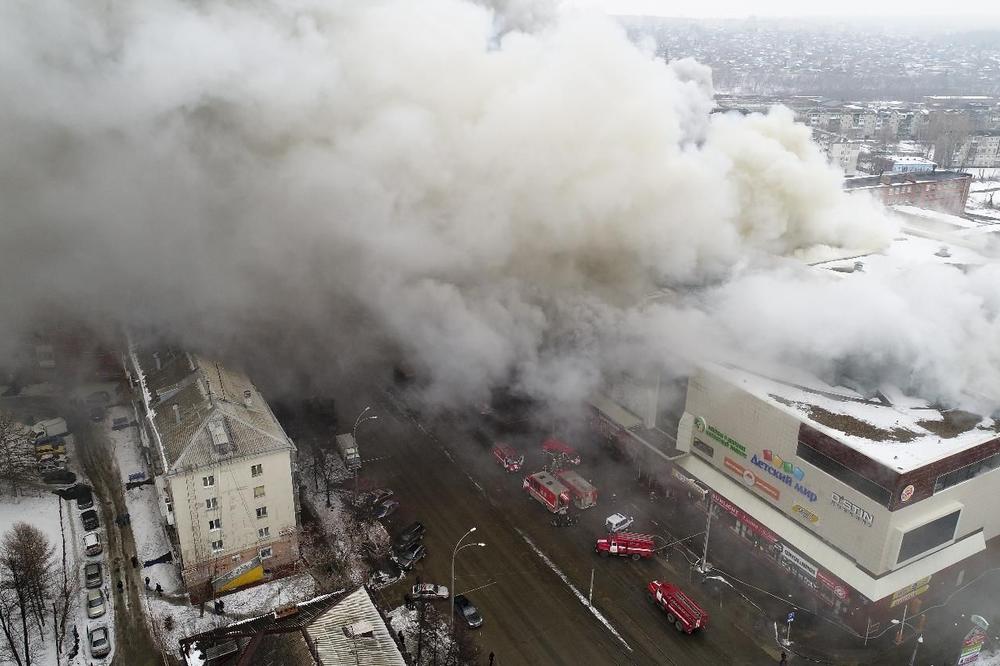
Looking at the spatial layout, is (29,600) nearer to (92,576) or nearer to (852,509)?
(92,576)

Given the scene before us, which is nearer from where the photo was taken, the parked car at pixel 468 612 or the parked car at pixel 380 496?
the parked car at pixel 468 612

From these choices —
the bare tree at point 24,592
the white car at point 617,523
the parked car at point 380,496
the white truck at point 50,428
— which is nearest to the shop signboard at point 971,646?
the white car at point 617,523

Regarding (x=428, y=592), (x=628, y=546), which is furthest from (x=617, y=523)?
(x=428, y=592)

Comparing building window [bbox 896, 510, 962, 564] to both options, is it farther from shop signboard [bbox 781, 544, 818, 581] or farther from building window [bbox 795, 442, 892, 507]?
shop signboard [bbox 781, 544, 818, 581]

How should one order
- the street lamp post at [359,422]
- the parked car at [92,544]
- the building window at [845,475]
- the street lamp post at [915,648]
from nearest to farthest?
the street lamp post at [915,648], the building window at [845,475], the parked car at [92,544], the street lamp post at [359,422]

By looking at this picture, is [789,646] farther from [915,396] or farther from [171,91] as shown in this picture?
[171,91]

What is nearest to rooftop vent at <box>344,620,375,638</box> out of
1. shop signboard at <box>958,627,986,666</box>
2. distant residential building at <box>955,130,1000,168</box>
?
shop signboard at <box>958,627,986,666</box>

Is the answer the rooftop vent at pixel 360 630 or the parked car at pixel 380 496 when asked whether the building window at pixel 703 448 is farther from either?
the rooftop vent at pixel 360 630
